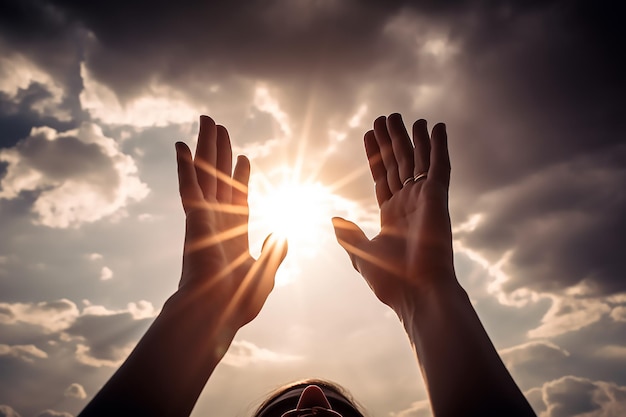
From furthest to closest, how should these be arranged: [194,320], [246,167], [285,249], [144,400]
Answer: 1. [246,167]
2. [285,249]
3. [194,320]
4. [144,400]

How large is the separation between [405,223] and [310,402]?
226cm

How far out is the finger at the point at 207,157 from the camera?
4.90 m

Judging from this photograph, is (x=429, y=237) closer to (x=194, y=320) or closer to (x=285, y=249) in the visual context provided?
(x=285, y=249)

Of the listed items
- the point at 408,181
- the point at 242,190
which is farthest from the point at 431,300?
the point at 242,190

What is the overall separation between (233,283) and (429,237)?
2068 millimetres

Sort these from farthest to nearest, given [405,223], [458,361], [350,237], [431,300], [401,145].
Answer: [401,145]
[350,237]
[405,223]
[431,300]
[458,361]

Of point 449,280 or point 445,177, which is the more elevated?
point 445,177

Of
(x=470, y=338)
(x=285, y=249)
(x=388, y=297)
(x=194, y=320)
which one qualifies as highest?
(x=285, y=249)

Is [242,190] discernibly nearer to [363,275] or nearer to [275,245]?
[275,245]

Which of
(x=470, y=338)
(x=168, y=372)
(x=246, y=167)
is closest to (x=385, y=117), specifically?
(x=246, y=167)

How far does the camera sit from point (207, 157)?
16.5 ft

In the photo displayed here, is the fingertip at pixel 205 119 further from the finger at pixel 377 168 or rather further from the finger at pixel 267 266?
the finger at pixel 377 168

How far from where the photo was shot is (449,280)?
148 inches

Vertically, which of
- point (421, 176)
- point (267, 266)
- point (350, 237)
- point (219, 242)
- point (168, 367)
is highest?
point (421, 176)
